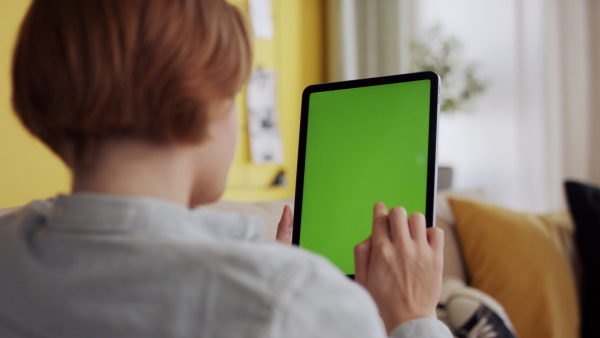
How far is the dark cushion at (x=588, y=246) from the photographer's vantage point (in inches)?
71.2

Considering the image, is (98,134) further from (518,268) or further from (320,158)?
(518,268)

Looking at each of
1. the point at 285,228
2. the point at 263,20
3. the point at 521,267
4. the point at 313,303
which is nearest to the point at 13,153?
the point at 263,20

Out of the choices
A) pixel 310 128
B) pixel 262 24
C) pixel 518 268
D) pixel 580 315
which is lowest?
pixel 580 315

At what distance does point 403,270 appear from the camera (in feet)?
1.95

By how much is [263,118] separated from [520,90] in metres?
1.46

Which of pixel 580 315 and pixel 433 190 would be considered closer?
pixel 433 190

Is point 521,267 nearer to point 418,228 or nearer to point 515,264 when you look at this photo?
point 515,264

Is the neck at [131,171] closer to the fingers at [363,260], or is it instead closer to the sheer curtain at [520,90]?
the fingers at [363,260]

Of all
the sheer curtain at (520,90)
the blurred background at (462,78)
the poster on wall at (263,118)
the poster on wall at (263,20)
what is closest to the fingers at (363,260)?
the blurred background at (462,78)

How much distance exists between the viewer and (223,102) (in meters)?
0.50

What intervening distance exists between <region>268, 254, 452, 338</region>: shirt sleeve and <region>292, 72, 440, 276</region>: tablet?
1.21ft

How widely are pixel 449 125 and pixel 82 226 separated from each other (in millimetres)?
2946

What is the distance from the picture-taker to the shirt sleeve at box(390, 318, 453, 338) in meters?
0.56

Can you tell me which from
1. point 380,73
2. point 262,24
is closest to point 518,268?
point 380,73
